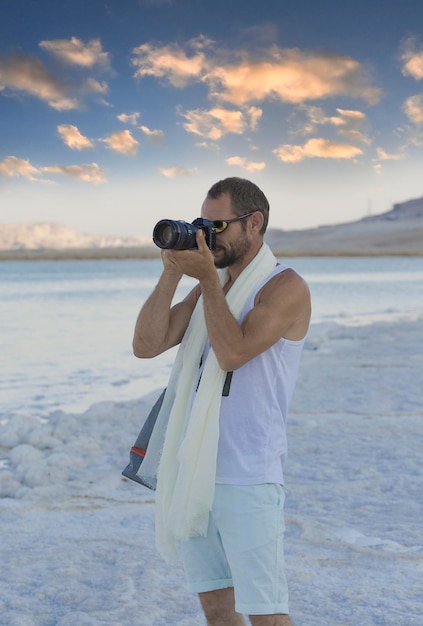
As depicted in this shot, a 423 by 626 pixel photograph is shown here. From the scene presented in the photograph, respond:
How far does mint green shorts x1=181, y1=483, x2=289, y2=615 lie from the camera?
2.34m

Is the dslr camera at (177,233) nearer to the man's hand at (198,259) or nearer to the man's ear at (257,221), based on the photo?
the man's hand at (198,259)

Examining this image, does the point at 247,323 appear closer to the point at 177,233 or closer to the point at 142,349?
the point at 177,233

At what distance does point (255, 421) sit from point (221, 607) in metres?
0.66

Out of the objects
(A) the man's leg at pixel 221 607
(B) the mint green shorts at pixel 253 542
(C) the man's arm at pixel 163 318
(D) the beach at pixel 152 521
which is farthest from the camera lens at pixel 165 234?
(D) the beach at pixel 152 521

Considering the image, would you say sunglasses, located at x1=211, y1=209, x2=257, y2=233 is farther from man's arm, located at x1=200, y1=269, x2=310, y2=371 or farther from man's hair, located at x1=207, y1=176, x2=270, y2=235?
man's arm, located at x1=200, y1=269, x2=310, y2=371

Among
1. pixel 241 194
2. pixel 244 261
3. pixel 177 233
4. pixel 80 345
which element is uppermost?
pixel 241 194

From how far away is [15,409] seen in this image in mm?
8461

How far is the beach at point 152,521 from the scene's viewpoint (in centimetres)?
351

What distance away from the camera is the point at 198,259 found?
2342 millimetres

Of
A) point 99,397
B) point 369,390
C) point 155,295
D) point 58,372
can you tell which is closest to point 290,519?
point 155,295

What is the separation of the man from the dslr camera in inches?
1.1

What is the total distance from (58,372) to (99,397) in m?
2.20

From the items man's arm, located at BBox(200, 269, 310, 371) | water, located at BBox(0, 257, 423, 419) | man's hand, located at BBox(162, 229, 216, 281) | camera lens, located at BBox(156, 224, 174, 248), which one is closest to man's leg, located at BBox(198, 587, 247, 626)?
man's arm, located at BBox(200, 269, 310, 371)

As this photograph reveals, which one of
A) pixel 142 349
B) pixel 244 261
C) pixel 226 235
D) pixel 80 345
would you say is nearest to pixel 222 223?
pixel 226 235
